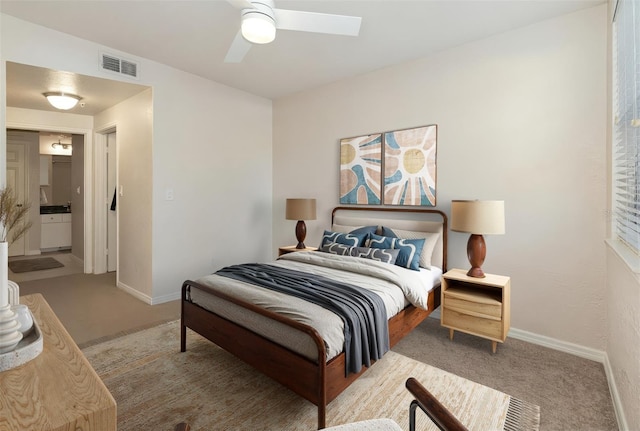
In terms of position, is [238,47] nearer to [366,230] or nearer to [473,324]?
[366,230]

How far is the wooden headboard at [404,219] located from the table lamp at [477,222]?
456 mm

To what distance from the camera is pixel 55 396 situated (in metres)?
0.97

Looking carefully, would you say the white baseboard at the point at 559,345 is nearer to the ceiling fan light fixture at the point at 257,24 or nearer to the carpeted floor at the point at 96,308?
the ceiling fan light fixture at the point at 257,24

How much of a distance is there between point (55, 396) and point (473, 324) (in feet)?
8.94

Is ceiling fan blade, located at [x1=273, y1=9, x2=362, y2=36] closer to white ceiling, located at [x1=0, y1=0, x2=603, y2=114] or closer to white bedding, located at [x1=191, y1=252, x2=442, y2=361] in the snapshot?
white ceiling, located at [x1=0, y1=0, x2=603, y2=114]

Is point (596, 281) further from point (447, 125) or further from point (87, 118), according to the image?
point (87, 118)

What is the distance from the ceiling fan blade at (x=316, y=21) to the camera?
6.75ft

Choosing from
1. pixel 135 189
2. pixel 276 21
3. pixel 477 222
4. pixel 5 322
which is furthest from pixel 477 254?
pixel 135 189

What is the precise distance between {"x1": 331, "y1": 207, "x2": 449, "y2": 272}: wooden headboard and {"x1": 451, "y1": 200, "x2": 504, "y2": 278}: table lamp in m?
0.46

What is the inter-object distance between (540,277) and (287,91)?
3.85 m

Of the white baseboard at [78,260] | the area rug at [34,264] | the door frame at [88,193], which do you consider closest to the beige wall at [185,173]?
the door frame at [88,193]

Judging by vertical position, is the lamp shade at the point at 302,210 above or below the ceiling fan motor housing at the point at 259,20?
below

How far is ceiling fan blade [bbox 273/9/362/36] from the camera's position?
2.06 m

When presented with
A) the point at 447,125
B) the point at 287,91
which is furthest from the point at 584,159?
the point at 287,91
